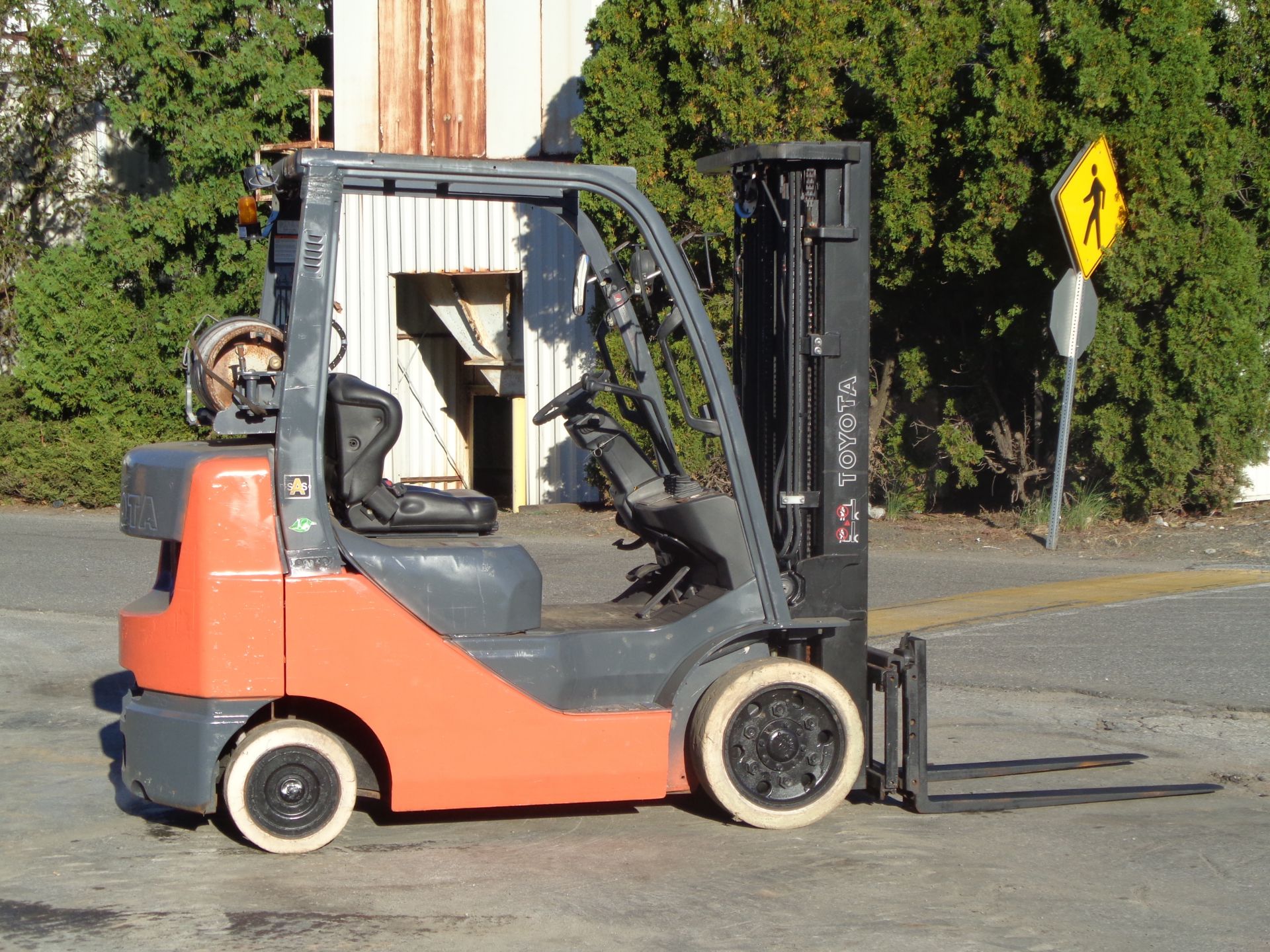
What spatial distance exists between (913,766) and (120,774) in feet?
12.2

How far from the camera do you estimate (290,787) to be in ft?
17.2

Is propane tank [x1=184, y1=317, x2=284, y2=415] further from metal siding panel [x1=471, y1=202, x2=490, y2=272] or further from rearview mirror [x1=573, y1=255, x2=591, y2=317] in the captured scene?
metal siding panel [x1=471, y1=202, x2=490, y2=272]

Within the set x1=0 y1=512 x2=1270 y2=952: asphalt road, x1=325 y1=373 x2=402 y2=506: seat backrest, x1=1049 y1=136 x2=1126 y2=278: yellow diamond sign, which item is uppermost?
x1=1049 y1=136 x2=1126 y2=278: yellow diamond sign

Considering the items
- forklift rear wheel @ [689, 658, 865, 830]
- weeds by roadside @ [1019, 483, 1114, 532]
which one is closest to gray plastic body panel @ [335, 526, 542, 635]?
forklift rear wheel @ [689, 658, 865, 830]

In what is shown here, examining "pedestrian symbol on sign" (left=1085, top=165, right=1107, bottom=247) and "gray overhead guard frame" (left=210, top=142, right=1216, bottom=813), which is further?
"pedestrian symbol on sign" (left=1085, top=165, right=1107, bottom=247)

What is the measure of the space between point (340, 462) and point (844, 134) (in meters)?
11.8

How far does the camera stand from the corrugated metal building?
59.8 ft

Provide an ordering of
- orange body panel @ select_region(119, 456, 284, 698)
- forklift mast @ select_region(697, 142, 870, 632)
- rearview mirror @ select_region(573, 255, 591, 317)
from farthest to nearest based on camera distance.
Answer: forklift mast @ select_region(697, 142, 870, 632) < rearview mirror @ select_region(573, 255, 591, 317) < orange body panel @ select_region(119, 456, 284, 698)

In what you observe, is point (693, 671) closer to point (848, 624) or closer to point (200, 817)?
point (848, 624)

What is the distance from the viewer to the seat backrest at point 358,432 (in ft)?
18.0

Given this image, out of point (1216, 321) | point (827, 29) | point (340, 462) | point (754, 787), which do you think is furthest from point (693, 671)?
point (827, 29)

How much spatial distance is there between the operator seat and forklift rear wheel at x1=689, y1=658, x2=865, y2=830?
4.50 ft

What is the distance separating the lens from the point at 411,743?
17.2 ft

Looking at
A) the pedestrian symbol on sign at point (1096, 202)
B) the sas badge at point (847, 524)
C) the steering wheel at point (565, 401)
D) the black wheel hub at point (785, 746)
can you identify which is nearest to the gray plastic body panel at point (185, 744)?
the steering wheel at point (565, 401)
